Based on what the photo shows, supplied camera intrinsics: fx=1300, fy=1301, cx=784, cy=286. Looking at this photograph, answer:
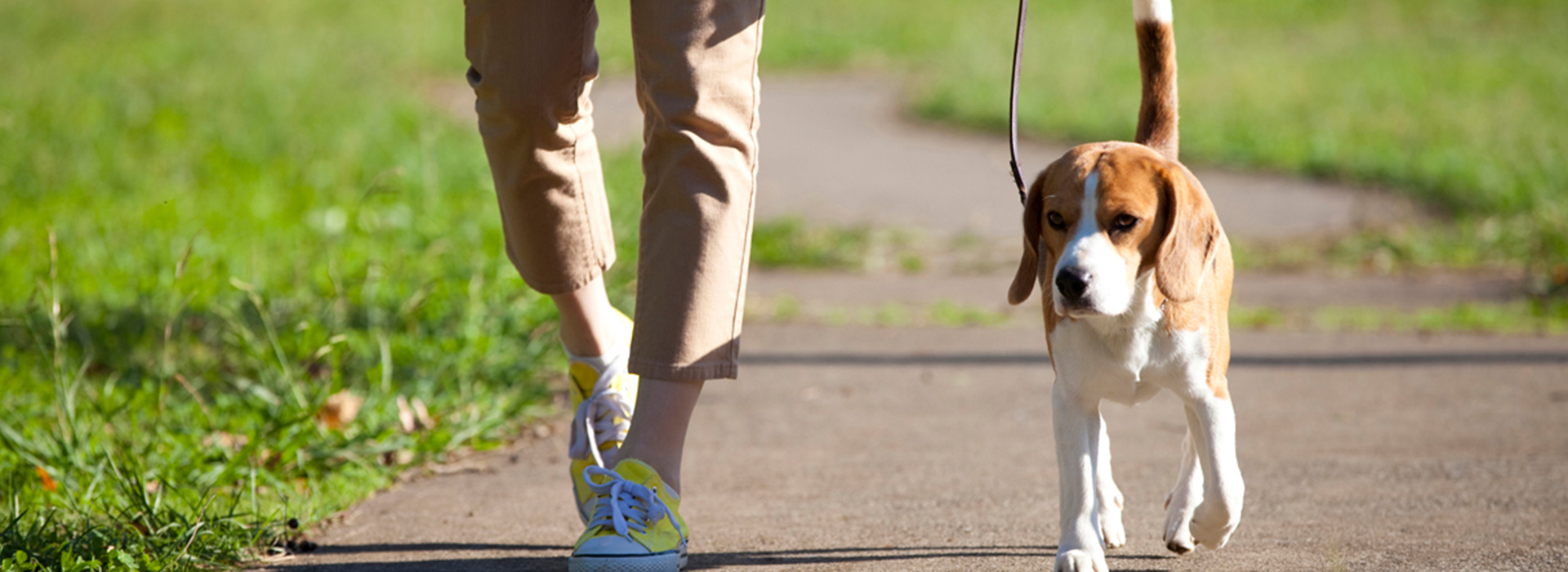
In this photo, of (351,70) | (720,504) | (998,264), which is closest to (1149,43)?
(720,504)

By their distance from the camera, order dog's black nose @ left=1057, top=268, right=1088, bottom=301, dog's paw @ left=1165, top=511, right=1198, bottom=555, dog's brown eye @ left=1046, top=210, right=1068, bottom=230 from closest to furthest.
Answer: dog's black nose @ left=1057, top=268, right=1088, bottom=301
dog's brown eye @ left=1046, top=210, right=1068, bottom=230
dog's paw @ left=1165, top=511, right=1198, bottom=555

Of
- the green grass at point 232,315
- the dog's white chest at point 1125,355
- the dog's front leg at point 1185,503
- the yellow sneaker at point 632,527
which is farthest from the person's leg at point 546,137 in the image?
the dog's front leg at point 1185,503

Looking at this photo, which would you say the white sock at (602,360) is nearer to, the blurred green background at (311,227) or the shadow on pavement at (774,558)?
the shadow on pavement at (774,558)

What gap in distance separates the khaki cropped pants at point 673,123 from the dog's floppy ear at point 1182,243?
76 centimetres

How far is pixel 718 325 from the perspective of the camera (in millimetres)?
2279

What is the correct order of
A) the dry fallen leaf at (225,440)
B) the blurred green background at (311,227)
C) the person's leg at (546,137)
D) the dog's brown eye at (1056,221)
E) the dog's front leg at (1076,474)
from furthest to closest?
the dry fallen leaf at (225,440) < the blurred green background at (311,227) < the person's leg at (546,137) < the dog's front leg at (1076,474) < the dog's brown eye at (1056,221)

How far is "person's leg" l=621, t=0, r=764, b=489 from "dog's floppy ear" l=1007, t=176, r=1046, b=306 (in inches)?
20.8

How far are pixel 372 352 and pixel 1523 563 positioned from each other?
9.14 feet

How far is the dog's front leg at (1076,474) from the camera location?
202cm

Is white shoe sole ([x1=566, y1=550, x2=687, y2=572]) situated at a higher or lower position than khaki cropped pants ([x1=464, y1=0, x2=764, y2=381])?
lower

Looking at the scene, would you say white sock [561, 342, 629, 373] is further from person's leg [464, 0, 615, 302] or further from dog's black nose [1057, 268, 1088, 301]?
dog's black nose [1057, 268, 1088, 301]

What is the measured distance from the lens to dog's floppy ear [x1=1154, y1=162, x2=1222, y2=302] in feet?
6.17

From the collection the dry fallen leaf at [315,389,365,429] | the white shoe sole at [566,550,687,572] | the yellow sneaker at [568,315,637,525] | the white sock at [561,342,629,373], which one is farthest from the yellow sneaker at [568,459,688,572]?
the dry fallen leaf at [315,389,365,429]

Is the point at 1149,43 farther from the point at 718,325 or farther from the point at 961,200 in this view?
the point at 961,200
